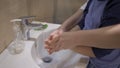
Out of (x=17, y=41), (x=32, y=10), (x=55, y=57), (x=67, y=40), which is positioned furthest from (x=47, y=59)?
(x=67, y=40)

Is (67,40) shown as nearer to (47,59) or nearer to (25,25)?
(25,25)

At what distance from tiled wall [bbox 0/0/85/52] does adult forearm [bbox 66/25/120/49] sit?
1.68 feet

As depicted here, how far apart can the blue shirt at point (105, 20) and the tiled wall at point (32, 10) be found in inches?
17.9

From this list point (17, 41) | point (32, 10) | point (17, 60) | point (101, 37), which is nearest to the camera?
point (101, 37)

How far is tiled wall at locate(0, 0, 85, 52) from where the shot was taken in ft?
3.05

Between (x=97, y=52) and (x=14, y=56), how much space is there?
0.53m

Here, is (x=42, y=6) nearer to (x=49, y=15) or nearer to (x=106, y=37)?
(x=49, y=15)

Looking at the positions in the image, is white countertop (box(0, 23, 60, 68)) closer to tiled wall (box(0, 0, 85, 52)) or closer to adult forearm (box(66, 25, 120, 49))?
tiled wall (box(0, 0, 85, 52))

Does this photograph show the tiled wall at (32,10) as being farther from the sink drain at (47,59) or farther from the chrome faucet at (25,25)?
the sink drain at (47,59)

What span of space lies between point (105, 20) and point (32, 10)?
87cm

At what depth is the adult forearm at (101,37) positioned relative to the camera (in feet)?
1.51

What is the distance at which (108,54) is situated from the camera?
58cm

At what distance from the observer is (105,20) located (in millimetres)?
542

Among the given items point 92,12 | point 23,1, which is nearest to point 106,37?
point 92,12
